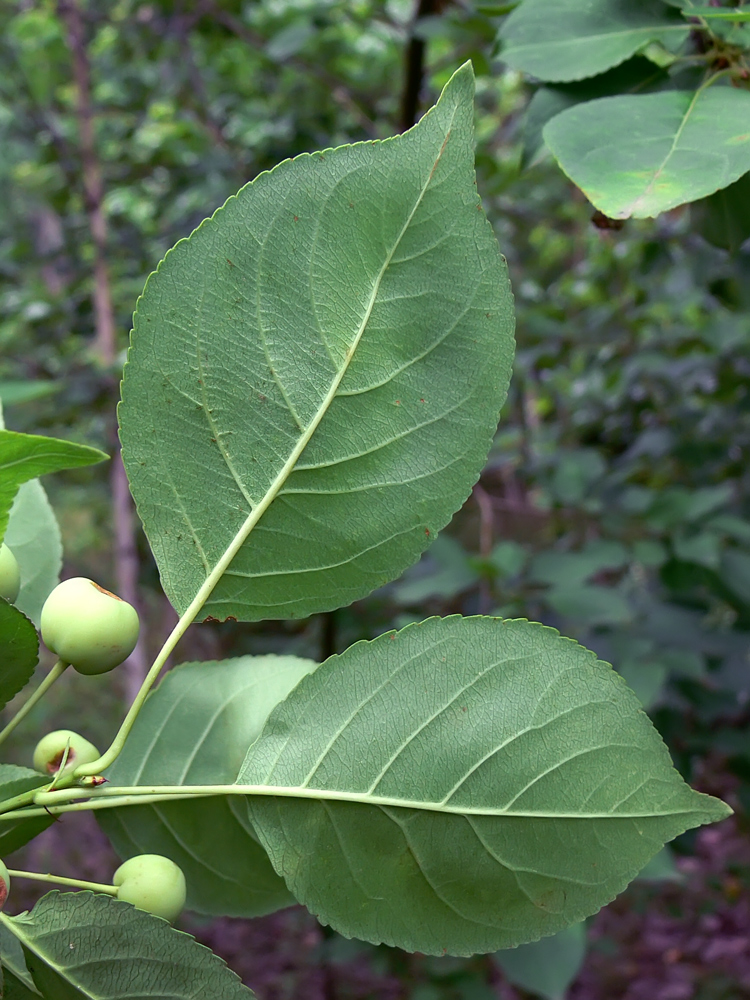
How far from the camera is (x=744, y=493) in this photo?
6.97 feet

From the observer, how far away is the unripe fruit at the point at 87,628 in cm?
42

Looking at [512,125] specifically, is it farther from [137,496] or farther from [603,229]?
[137,496]

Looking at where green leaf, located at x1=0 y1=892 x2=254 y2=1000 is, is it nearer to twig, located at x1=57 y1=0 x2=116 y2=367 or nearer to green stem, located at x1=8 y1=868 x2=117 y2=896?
green stem, located at x1=8 y1=868 x2=117 y2=896

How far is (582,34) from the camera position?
25.0 inches

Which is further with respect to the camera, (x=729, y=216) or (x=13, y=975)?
(x=729, y=216)

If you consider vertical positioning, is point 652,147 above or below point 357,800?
above

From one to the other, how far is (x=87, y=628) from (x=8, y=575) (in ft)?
0.20

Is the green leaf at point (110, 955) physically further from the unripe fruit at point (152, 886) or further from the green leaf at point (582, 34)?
the green leaf at point (582, 34)

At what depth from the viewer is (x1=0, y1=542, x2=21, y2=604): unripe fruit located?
446mm

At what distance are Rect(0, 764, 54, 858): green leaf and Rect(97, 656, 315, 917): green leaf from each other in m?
0.06

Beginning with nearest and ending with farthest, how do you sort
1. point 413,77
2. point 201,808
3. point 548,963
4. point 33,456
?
point 33,456, point 201,808, point 548,963, point 413,77

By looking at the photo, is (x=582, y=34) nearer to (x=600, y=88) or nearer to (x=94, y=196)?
(x=600, y=88)

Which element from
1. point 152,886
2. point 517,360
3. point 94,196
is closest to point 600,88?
point 152,886

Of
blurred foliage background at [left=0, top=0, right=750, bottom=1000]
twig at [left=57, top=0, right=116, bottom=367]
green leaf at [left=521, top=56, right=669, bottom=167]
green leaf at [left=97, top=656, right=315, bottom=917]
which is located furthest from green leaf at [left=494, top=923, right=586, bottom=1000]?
twig at [left=57, top=0, right=116, bottom=367]
